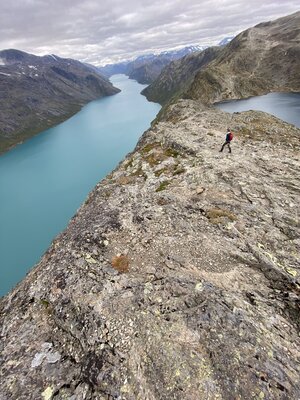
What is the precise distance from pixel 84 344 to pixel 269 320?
11.7 m

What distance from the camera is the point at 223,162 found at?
35781 mm

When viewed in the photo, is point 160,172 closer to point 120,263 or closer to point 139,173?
point 139,173

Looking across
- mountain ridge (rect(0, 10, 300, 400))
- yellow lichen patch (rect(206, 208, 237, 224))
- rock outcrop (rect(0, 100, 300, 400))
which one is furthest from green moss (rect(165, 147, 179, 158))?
yellow lichen patch (rect(206, 208, 237, 224))

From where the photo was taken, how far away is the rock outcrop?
14.6m

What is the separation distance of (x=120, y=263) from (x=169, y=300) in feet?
18.3

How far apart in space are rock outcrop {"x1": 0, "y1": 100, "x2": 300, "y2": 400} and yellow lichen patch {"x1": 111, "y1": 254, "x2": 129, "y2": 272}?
0.33 ft

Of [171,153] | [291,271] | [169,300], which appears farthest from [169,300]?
[171,153]

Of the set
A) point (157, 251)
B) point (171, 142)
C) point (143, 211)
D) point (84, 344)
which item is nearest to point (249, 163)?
point (171, 142)

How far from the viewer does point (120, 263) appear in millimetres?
22125

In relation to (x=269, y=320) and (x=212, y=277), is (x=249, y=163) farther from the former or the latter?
(x=269, y=320)

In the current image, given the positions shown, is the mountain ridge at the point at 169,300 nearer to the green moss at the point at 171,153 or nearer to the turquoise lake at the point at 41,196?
the green moss at the point at 171,153

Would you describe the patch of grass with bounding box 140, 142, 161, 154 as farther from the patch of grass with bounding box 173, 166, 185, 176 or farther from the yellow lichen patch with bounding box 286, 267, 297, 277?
the yellow lichen patch with bounding box 286, 267, 297, 277

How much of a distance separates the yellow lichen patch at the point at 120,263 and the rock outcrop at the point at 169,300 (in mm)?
101

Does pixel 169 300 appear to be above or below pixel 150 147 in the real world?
above
